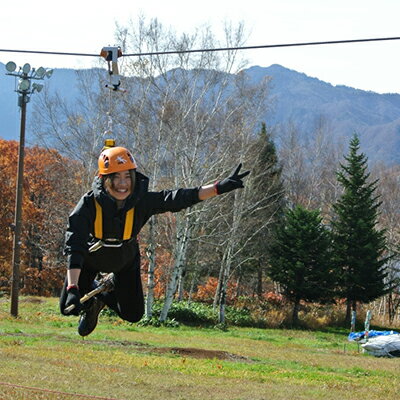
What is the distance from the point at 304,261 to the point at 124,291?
34.5 metres

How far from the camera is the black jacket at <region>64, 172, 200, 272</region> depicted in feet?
23.5

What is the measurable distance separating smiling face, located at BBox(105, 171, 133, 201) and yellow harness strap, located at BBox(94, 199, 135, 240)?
6.9 inches

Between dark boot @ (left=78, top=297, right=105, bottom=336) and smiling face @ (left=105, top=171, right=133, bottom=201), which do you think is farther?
dark boot @ (left=78, top=297, right=105, bottom=336)

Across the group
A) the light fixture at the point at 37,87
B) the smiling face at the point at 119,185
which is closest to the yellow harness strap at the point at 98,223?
the smiling face at the point at 119,185

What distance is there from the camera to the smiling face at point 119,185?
285 inches

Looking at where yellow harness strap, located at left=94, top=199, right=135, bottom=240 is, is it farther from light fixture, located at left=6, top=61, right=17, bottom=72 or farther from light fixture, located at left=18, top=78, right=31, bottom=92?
light fixture, located at left=18, top=78, right=31, bottom=92

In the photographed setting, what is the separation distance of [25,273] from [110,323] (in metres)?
20.2

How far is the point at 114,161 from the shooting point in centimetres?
714

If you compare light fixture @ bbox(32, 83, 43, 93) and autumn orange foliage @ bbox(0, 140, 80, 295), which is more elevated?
light fixture @ bbox(32, 83, 43, 93)

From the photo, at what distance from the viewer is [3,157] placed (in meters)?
51.6

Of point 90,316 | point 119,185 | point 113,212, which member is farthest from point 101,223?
point 90,316

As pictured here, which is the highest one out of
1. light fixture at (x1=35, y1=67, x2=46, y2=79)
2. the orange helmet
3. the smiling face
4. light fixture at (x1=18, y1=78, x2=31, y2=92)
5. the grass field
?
light fixture at (x1=35, y1=67, x2=46, y2=79)

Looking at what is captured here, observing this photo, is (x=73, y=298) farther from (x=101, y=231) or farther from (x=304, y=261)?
(x=304, y=261)

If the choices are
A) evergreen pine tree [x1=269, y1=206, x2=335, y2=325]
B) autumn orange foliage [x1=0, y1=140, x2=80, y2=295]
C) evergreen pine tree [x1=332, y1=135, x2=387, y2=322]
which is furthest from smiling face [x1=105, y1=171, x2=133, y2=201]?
autumn orange foliage [x1=0, y1=140, x2=80, y2=295]
